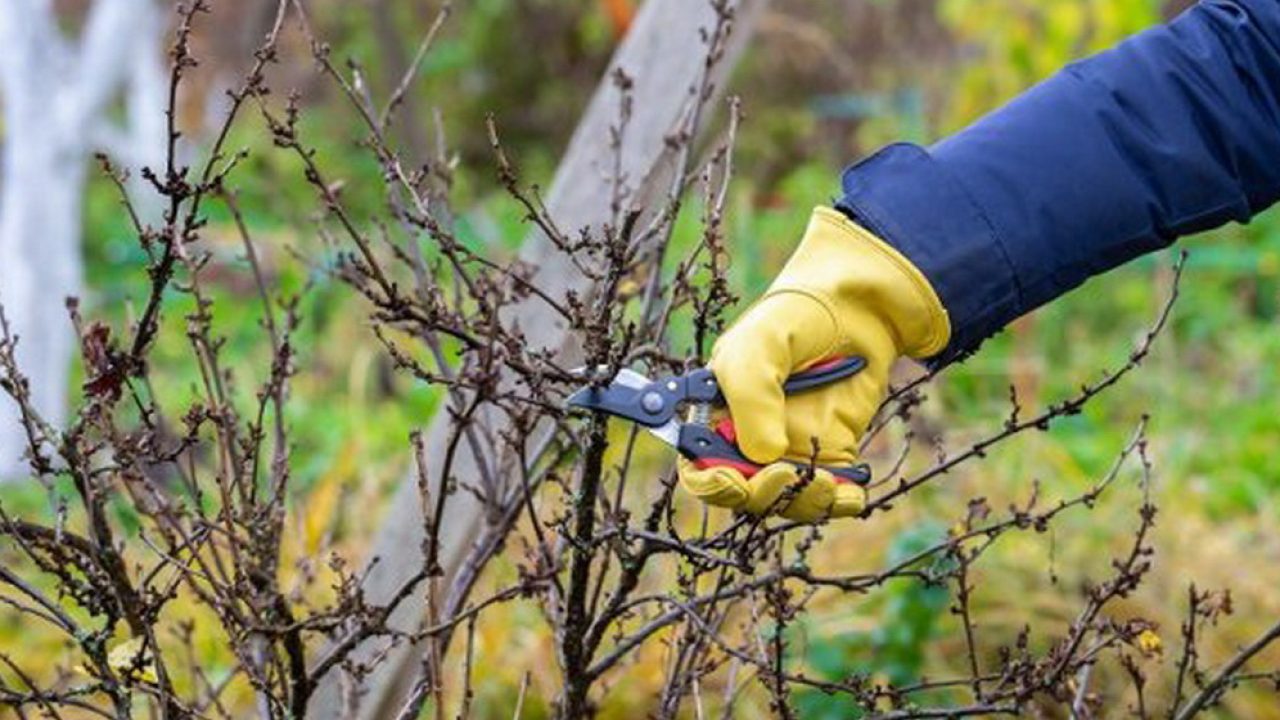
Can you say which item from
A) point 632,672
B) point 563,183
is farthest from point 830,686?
point 632,672

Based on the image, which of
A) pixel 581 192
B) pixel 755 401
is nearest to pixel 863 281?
pixel 755 401

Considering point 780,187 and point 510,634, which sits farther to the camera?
point 780,187

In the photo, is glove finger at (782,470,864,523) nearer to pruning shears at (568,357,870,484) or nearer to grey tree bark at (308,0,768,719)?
pruning shears at (568,357,870,484)

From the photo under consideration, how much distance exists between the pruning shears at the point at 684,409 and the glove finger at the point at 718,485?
0.06 feet

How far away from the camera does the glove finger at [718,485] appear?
6.15ft

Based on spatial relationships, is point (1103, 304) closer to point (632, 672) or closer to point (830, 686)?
point (632, 672)

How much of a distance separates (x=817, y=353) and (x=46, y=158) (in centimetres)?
651

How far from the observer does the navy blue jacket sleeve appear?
2.09 m

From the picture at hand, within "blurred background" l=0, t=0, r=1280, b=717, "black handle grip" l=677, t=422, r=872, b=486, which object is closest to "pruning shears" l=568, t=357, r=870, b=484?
"black handle grip" l=677, t=422, r=872, b=486

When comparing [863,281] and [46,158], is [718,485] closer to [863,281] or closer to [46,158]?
[863,281]

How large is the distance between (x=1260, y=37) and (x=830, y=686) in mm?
869

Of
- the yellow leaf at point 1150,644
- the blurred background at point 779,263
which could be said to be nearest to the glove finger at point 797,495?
the yellow leaf at point 1150,644

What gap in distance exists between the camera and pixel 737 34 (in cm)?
337

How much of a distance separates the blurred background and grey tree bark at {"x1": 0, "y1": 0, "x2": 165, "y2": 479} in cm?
19
